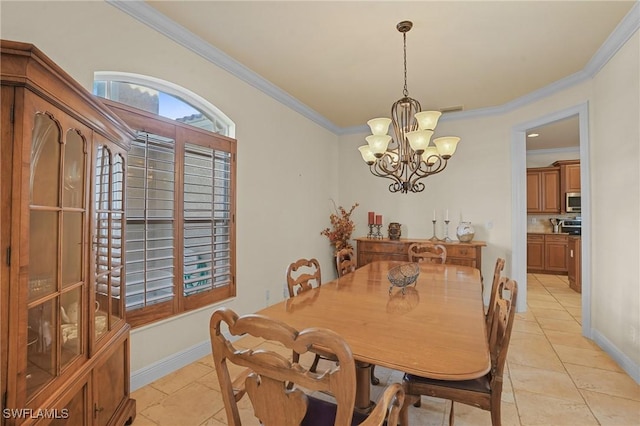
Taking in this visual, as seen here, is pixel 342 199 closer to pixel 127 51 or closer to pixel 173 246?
pixel 173 246

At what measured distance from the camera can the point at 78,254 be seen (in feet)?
4.51

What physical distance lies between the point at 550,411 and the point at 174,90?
12.1ft

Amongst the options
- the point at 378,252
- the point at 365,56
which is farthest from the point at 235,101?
the point at 378,252

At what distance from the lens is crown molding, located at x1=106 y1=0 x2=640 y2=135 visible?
222 cm

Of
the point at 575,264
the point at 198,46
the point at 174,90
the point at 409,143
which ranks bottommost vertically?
the point at 575,264

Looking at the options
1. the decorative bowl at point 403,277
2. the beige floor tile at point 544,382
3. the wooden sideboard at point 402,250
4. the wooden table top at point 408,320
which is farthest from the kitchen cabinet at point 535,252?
the decorative bowl at point 403,277

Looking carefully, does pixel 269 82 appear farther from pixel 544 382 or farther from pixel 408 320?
pixel 544 382

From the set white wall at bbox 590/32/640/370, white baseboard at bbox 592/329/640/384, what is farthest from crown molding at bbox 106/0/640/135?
white baseboard at bbox 592/329/640/384

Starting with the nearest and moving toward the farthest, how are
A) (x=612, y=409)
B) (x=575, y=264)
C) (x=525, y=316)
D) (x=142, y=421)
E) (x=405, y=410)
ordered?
(x=405, y=410)
(x=142, y=421)
(x=612, y=409)
(x=525, y=316)
(x=575, y=264)

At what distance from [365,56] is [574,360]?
133 inches

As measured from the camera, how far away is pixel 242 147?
125 inches

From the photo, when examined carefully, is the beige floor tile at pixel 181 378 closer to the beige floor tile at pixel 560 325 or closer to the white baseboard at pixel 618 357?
the white baseboard at pixel 618 357

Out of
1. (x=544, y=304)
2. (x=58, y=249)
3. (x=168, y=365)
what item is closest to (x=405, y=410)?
(x=58, y=249)

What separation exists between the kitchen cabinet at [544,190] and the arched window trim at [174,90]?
6576 mm
